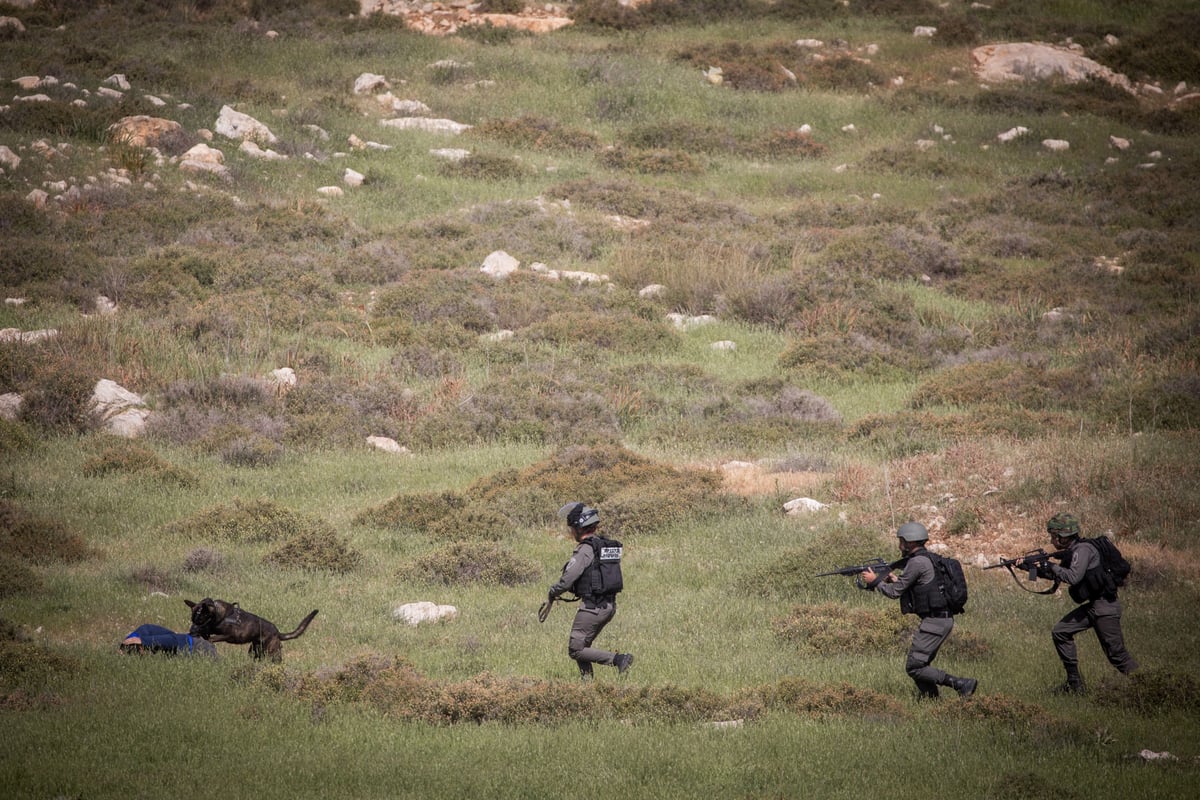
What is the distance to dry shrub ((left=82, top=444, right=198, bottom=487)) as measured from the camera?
16.7 m

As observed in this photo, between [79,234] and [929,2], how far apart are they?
35.3m

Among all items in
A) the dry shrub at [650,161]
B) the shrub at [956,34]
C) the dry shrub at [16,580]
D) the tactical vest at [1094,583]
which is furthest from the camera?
the shrub at [956,34]

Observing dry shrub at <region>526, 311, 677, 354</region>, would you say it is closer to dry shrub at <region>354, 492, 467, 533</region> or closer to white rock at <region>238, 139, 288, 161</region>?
dry shrub at <region>354, 492, 467, 533</region>

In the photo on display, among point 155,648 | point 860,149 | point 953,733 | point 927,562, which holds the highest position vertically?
point 927,562

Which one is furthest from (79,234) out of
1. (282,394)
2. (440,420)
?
(440,420)

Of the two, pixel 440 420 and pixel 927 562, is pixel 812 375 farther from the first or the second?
pixel 927 562

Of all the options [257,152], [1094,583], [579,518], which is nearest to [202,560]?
[579,518]

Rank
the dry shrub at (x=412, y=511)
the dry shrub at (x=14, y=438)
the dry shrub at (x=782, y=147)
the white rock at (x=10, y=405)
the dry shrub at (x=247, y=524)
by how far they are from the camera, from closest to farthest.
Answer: the dry shrub at (x=247, y=524)
the dry shrub at (x=412, y=511)
the dry shrub at (x=14, y=438)
the white rock at (x=10, y=405)
the dry shrub at (x=782, y=147)

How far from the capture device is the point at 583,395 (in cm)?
2094

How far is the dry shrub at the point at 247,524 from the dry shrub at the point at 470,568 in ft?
4.37

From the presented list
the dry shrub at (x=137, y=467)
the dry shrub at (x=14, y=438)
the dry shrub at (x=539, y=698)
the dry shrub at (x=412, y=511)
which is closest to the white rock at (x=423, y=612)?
the dry shrub at (x=539, y=698)

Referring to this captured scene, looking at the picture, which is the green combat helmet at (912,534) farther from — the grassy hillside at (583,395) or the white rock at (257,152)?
the white rock at (257,152)

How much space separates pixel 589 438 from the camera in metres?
19.2

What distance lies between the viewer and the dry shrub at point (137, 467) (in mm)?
16703
